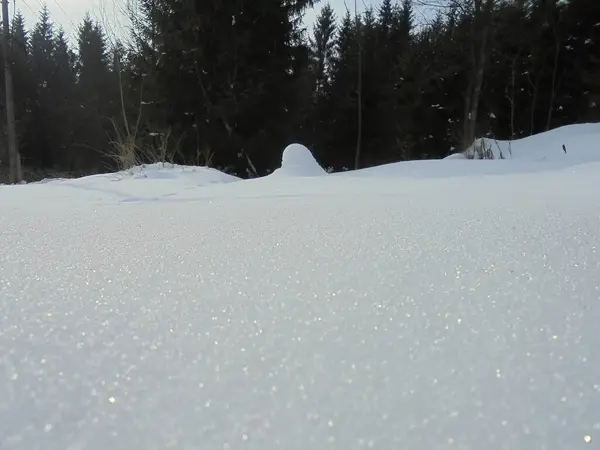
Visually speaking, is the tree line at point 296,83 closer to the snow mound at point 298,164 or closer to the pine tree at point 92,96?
the pine tree at point 92,96

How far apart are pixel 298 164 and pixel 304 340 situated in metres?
3.29

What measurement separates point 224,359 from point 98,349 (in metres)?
0.13

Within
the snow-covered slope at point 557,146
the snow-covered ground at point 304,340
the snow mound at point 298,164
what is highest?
the snow-covered slope at point 557,146

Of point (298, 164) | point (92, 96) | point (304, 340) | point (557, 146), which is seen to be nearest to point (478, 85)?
point (557, 146)

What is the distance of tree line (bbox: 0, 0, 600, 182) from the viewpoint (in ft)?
26.6

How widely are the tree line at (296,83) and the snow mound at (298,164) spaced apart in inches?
89.3

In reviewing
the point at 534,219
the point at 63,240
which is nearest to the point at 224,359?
the point at 63,240

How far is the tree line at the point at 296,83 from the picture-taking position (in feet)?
26.6

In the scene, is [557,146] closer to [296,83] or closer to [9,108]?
[296,83]

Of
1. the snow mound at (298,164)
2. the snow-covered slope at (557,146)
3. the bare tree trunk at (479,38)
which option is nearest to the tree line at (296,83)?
the bare tree trunk at (479,38)

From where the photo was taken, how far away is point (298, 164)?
3.66 metres

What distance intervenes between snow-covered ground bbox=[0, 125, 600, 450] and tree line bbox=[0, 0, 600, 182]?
4709mm

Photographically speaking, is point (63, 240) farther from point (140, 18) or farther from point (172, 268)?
point (140, 18)

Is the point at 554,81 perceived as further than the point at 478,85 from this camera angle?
Yes
